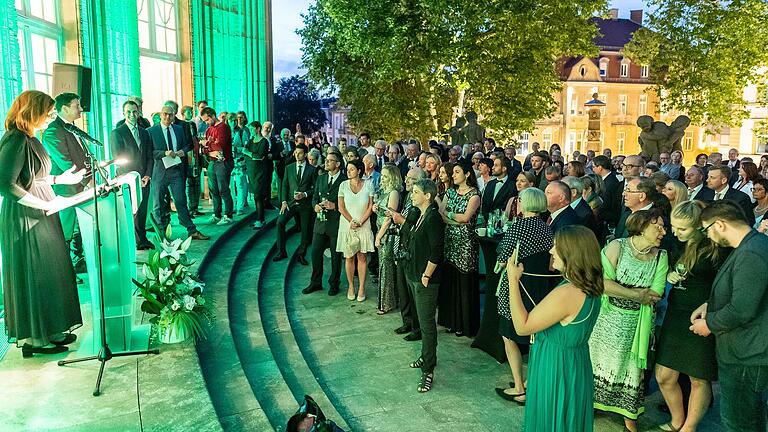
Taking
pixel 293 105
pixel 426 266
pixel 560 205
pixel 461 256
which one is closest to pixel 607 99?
pixel 293 105

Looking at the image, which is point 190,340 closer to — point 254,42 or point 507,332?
point 507,332

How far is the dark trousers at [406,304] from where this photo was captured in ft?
22.7

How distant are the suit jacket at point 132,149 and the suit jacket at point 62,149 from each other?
86.0 inches

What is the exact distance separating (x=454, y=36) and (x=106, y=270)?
1681cm

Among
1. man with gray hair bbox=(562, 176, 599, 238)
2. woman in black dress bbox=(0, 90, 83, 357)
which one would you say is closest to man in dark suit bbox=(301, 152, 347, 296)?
man with gray hair bbox=(562, 176, 599, 238)

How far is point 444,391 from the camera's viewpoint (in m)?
5.65

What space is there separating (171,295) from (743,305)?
4.39m

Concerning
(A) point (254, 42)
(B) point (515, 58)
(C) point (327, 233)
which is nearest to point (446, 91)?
(B) point (515, 58)

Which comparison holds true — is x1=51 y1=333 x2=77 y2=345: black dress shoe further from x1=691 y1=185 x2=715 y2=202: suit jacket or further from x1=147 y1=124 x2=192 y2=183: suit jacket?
x1=691 y1=185 x2=715 y2=202: suit jacket

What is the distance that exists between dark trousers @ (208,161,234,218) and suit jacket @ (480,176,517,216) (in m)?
4.63

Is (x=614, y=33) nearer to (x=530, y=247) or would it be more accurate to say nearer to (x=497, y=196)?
(x=497, y=196)

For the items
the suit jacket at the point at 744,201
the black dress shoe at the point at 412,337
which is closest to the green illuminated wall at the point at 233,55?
the black dress shoe at the point at 412,337

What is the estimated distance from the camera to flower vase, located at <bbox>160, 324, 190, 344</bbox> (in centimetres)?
507

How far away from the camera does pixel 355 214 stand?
813 centimetres
